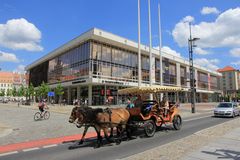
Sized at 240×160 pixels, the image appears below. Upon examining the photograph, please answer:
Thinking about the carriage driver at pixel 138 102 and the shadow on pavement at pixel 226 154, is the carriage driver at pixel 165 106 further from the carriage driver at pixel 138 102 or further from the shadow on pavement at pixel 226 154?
the shadow on pavement at pixel 226 154

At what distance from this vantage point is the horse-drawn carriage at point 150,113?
11.5 metres

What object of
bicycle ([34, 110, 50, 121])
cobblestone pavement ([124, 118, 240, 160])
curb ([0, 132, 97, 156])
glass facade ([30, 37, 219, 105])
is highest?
glass facade ([30, 37, 219, 105])

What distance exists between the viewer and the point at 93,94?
50.5 m

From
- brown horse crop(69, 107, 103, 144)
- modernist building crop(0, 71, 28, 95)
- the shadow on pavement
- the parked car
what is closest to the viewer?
the shadow on pavement

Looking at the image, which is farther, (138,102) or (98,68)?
(98,68)

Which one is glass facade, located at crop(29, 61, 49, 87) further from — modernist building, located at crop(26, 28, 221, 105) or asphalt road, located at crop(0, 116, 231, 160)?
asphalt road, located at crop(0, 116, 231, 160)

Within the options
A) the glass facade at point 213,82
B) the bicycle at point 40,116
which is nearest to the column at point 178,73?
the glass facade at point 213,82

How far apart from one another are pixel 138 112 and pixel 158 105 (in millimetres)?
1552

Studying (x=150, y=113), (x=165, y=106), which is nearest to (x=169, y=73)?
(x=165, y=106)

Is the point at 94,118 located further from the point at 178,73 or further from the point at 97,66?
the point at 178,73

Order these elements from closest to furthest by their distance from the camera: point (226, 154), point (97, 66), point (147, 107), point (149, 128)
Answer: point (226, 154) → point (149, 128) → point (147, 107) → point (97, 66)

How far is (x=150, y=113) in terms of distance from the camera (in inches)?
473

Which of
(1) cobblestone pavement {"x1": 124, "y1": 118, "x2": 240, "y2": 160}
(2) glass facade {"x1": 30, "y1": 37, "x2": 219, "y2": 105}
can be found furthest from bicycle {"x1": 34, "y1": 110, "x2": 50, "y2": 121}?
(2) glass facade {"x1": 30, "y1": 37, "x2": 219, "y2": 105}

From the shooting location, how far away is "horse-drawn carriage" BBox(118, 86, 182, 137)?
1149cm
